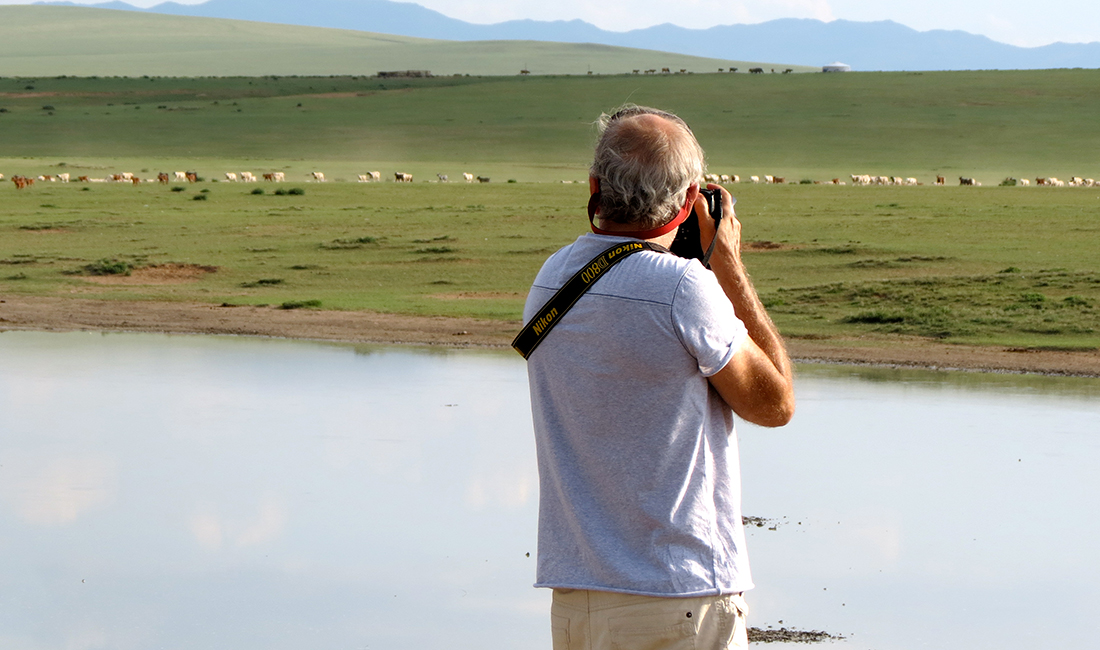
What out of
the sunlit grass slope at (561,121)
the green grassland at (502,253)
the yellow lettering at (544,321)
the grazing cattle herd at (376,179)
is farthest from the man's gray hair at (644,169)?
the sunlit grass slope at (561,121)

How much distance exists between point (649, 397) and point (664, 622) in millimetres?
454

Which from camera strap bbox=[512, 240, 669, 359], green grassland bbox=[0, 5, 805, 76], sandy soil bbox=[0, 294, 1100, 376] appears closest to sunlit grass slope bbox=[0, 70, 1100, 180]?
green grassland bbox=[0, 5, 805, 76]

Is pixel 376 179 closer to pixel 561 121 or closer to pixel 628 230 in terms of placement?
pixel 561 121

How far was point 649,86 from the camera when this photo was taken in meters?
90.2

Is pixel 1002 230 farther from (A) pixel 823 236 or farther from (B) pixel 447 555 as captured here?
(B) pixel 447 555

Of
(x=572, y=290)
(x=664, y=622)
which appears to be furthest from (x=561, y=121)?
(x=664, y=622)

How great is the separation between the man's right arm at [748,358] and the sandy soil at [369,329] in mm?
11827

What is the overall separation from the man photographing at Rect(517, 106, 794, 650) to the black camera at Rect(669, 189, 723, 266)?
0.05 feet

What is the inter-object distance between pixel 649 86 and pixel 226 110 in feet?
88.8

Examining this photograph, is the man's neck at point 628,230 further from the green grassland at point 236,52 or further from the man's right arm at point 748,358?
the green grassland at point 236,52

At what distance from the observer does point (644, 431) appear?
285 centimetres

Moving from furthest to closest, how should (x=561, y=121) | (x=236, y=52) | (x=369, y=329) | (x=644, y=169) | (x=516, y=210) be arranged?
(x=236, y=52) → (x=561, y=121) → (x=516, y=210) → (x=369, y=329) → (x=644, y=169)

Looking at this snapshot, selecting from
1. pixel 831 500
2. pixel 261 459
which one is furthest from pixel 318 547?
pixel 831 500

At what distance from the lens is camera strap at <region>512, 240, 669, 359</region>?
2.80 metres
